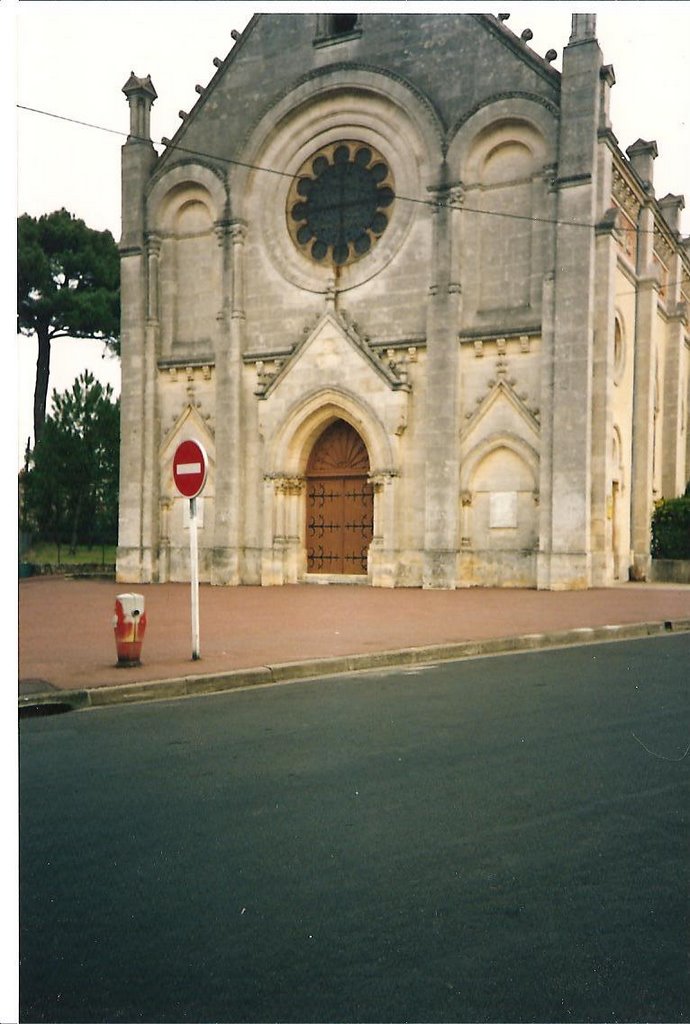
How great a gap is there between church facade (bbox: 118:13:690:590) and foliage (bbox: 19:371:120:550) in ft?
35.0

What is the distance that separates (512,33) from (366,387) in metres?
8.59

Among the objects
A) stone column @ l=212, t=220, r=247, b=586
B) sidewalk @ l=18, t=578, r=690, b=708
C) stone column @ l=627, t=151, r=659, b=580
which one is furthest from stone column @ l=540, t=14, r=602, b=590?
stone column @ l=212, t=220, r=247, b=586

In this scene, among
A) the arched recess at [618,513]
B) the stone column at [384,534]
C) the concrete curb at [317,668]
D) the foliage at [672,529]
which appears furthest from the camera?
the foliage at [672,529]

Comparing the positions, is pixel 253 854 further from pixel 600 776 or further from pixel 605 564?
pixel 605 564

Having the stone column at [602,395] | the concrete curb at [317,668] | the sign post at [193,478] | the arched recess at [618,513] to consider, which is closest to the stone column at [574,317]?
the stone column at [602,395]

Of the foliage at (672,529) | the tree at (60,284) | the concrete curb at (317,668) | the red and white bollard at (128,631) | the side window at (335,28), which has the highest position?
the side window at (335,28)

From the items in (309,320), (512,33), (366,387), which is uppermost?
(512,33)

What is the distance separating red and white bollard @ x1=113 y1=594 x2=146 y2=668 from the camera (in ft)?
29.9

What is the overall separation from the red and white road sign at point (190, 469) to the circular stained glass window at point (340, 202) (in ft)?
45.5

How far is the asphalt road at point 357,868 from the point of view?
295 centimetres

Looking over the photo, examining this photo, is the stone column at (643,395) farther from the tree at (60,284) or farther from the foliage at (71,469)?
the tree at (60,284)

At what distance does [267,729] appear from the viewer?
6543 millimetres

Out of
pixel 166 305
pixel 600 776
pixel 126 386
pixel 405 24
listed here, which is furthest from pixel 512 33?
pixel 600 776

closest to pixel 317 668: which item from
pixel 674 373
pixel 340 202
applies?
pixel 340 202
